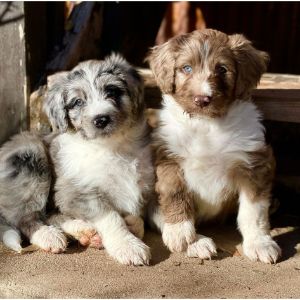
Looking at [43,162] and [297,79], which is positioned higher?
[297,79]

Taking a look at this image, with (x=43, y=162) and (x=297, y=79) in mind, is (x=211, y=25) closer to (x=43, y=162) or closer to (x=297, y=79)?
(x=297, y=79)

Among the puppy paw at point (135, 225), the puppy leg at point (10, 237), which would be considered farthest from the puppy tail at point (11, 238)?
the puppy paw at point (135, 225)

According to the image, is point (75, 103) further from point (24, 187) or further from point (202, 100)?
point (202, 100)

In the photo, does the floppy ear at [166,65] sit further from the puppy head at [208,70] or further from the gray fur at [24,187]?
the gray fur at [24,187]

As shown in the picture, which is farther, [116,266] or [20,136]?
[20,136]

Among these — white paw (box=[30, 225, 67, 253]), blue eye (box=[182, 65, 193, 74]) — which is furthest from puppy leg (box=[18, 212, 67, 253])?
blue eye (box=[182, 65, 193, 74])

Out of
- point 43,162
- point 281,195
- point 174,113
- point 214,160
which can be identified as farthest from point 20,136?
point 281,195
